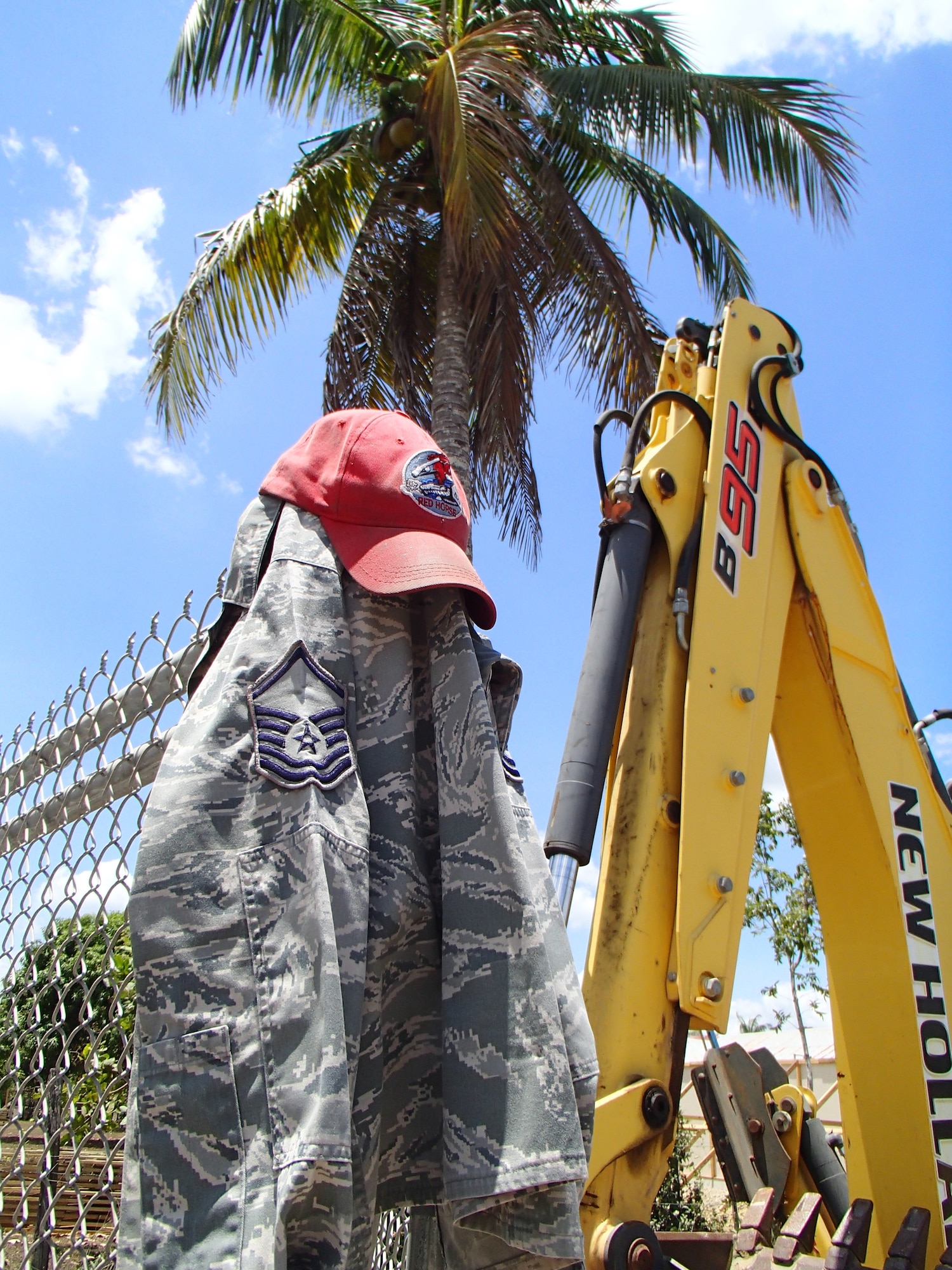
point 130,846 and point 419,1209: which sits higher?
point 130,846

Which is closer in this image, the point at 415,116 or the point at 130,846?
the point at 130,846

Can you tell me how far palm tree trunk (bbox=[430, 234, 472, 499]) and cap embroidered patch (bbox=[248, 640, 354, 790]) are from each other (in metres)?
5.10

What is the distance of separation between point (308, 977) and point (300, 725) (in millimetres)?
303

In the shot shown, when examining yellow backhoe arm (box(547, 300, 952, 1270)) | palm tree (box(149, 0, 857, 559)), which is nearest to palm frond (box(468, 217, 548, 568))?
palm tree (box(149, 0, 857, 559))

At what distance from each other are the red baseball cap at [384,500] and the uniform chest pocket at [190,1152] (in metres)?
0.63

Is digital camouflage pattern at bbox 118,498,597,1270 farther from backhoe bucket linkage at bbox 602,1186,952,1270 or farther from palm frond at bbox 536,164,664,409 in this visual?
palm frond at bbox 536,164,664,409

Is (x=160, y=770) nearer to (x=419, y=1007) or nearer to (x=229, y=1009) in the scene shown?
(x=229, y=1009)

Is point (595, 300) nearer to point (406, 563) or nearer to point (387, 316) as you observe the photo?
point (387, 316)

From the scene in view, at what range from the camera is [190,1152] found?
3.36ft

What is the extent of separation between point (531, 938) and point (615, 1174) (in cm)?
118

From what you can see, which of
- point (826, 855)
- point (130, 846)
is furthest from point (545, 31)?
point (130, 846)

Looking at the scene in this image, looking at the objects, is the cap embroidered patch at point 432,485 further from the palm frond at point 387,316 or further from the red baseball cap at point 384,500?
the palm frond at point 387,316

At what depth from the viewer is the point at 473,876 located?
49.4 inches

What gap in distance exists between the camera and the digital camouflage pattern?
1019 millimetres
